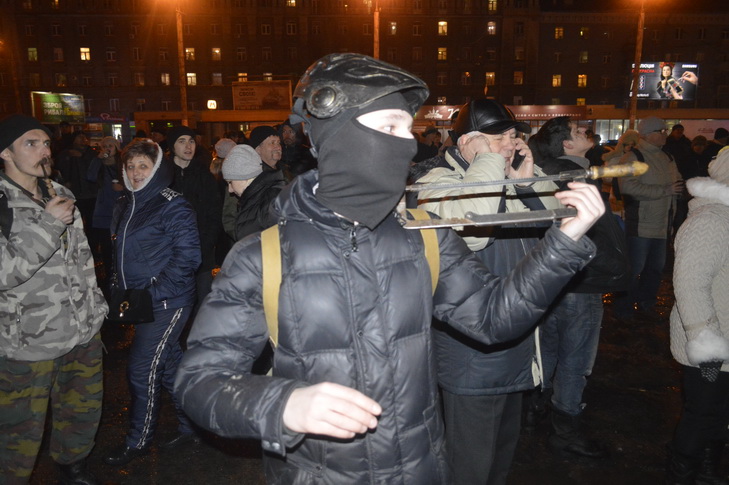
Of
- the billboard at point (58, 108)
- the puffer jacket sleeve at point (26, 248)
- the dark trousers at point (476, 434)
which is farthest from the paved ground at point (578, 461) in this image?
the billboard at point (58, 108)

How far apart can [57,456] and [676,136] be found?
43.5 ft

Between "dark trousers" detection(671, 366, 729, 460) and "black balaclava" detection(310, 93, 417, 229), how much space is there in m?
2.51

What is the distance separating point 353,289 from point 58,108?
103 feet

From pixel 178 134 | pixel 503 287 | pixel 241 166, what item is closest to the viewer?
pixel 503 287

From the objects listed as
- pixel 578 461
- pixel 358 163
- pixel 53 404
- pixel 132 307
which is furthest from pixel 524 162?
pixel 53 404

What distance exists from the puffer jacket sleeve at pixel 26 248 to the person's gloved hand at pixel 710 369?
3943 mm

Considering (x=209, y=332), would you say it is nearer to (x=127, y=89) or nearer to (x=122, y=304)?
(x=122, y=304)

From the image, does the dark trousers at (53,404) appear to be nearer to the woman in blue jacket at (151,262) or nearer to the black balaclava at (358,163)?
the woman in blue jacket at (151,262)

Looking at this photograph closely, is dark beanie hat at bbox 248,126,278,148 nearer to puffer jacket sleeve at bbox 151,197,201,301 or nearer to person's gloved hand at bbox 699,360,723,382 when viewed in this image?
puffer jacket sleeve at bbox 151,197,201,301

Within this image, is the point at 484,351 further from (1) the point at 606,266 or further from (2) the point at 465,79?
(2) the point at 465,79

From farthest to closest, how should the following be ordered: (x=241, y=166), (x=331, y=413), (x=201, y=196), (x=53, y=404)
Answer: (x=201, y=196), (x=241, y=166), (x=53, y=404), (x=331, y=413)

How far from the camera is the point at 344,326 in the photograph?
1.72m

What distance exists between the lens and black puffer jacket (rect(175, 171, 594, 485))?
5.60ft

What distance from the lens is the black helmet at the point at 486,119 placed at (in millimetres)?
3109
